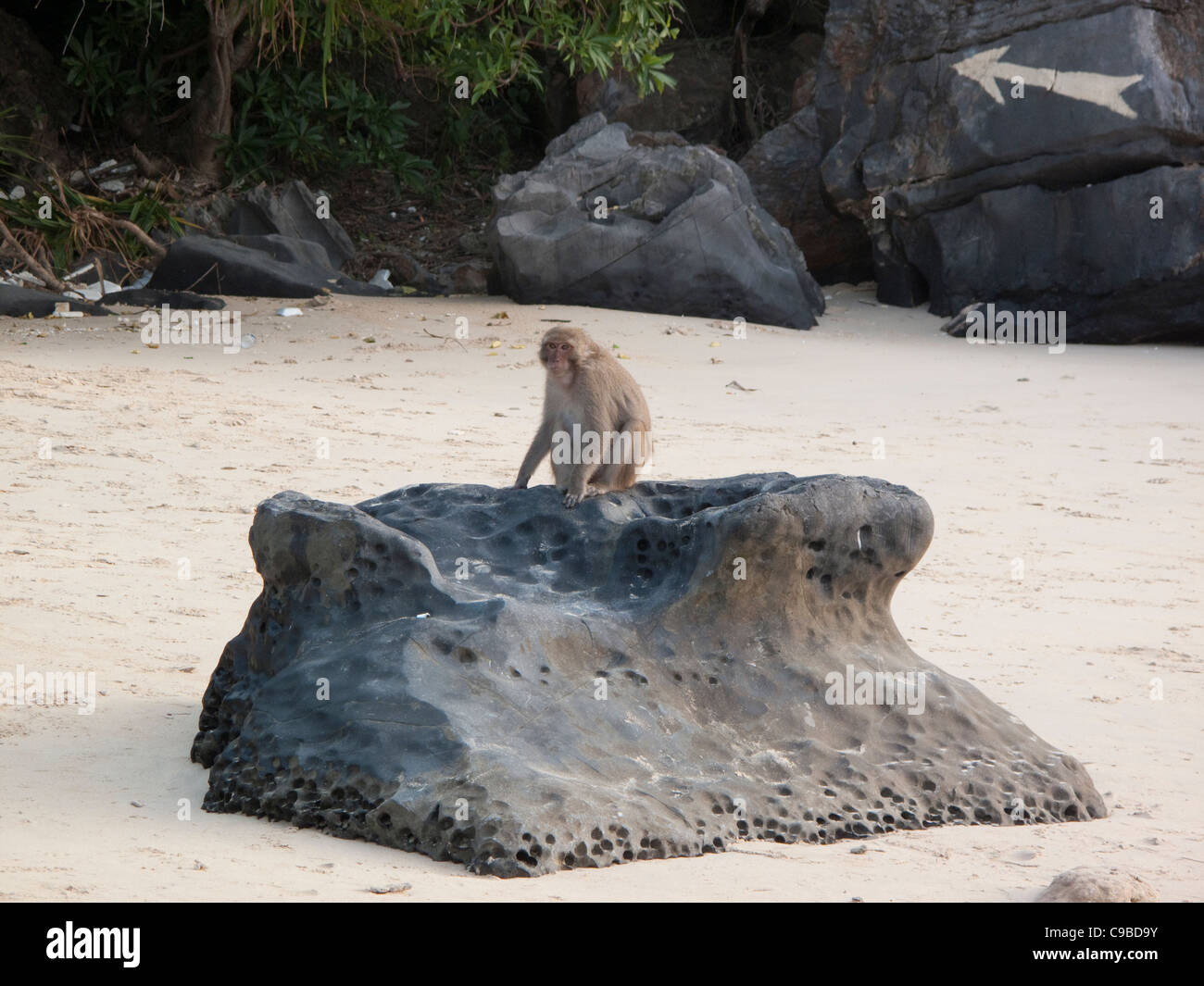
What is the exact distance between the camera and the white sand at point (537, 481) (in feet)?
11.4

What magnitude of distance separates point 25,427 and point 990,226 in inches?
371

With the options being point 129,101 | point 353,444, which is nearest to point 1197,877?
point 353,444

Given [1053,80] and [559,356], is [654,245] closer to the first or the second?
[1053,80]

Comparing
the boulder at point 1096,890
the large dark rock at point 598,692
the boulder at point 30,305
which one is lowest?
the boulder at point 1096,890

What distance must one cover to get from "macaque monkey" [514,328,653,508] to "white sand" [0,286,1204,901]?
140cm

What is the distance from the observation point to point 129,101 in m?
16.5

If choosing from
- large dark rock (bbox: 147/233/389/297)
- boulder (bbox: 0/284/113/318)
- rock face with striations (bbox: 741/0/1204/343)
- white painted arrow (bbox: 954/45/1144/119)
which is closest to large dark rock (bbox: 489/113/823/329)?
rock face with striations (bbox: 741/0/1204/343)

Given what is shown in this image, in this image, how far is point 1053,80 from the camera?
13078 millimetres

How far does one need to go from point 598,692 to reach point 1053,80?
10850mm

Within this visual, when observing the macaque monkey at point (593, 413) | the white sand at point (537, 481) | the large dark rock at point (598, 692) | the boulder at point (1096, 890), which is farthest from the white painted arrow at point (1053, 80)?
the boulder at point (1096, 890)

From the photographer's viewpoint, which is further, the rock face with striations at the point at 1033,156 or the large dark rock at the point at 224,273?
the rock face with striations at the point at 1033,156

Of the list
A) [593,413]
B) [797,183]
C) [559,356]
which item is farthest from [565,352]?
[797,183]

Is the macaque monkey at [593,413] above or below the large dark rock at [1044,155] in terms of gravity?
below

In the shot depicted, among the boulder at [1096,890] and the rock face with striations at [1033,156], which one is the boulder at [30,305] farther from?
the boulder at [1096,890]
